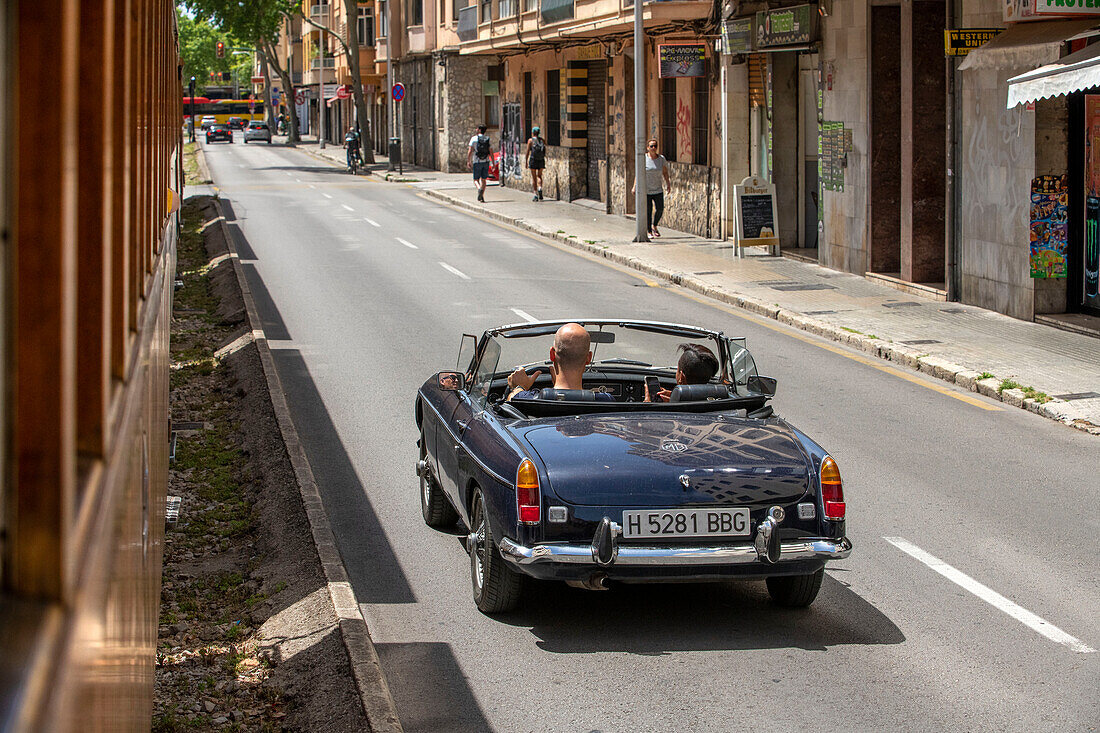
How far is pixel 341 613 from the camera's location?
242 inches

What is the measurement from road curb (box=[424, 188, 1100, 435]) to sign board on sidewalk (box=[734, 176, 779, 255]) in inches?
73.2

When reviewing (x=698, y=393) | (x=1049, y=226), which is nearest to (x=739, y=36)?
(x=1049, y=226)

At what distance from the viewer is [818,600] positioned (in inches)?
269

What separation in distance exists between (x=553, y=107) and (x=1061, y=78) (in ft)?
91.1

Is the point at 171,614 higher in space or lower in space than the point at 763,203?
lower

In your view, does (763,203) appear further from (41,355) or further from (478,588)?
(41,355)

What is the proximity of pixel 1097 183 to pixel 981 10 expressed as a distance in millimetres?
2891

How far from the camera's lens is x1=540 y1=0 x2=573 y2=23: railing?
31.8 metres

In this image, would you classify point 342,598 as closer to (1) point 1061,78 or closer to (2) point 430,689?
(2) point 430,689

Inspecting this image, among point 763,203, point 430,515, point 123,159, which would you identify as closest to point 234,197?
point 763,203

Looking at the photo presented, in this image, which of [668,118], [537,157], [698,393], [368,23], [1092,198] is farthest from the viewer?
[368,23]

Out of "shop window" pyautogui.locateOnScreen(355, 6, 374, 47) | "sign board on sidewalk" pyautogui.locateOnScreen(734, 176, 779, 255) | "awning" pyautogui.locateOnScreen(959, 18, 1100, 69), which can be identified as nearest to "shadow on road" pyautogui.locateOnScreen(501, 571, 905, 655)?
"awning" pyautogui.locateOnScreen(959, 18, 1100, 69)

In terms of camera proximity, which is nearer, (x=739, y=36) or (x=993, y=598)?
(x=993, y=598)

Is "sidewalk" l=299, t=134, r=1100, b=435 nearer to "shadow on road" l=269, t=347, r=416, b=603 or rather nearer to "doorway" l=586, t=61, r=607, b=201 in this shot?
"shadow on road" l=269, t=347, r=416, b=603
